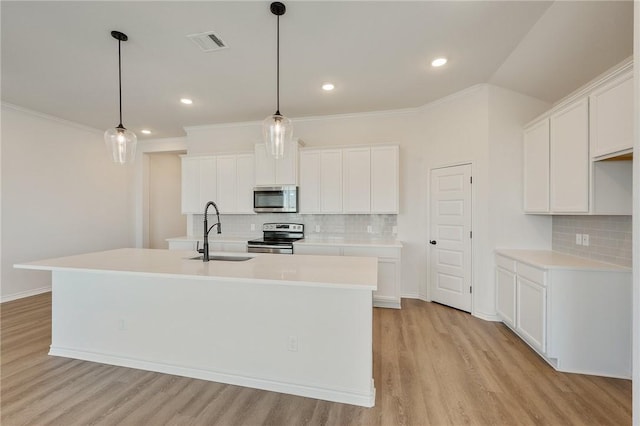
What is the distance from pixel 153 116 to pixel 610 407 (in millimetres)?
6183

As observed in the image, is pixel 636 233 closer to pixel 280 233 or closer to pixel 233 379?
pixel 233 379

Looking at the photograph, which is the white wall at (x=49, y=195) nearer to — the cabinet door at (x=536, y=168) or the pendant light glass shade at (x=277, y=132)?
the pendant light glass shade at (x=277, y=132)

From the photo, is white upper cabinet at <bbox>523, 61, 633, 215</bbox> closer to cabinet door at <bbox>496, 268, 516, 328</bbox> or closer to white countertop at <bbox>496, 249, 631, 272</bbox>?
white countertop at <bbox>496, 249, 631, 272</bbox>

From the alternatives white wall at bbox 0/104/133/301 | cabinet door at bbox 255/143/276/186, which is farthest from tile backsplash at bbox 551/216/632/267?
white wall at bbox 0/104/133/301

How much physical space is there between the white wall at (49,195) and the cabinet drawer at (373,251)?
15.8 feet

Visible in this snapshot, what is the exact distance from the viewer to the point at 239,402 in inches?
77.4

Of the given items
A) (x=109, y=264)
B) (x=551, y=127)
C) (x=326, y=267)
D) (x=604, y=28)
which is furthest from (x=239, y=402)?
(x=604, y=28)

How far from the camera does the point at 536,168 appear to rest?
310 centimetres

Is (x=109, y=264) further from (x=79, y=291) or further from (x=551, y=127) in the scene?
(x=551, y=127)

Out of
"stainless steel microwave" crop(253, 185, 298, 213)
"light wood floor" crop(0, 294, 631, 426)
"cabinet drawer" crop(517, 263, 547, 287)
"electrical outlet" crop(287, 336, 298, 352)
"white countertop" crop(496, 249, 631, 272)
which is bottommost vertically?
"light wood floor" crop(0, 294, 631, 426)

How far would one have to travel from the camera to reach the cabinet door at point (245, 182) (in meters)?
4.62

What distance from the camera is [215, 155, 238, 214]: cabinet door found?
4703 mm

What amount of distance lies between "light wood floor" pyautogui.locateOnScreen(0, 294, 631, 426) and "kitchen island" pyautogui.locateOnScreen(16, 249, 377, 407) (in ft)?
0.37

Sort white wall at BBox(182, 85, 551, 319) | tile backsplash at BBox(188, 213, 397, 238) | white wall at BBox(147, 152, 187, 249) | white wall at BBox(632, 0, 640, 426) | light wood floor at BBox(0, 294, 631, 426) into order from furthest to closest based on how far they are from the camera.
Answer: white wall at BBox(147, 152, 187, 249)
tile backsplash at BBox(188, 213, 397, 238)
white wall at BBox(182, 85, 551, 319)
light wood floor at BBox(0, 294, 631, 426)
white wall at BBox(632, 0, 640, 426)
